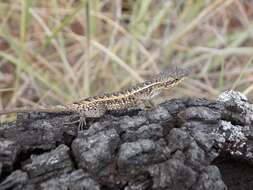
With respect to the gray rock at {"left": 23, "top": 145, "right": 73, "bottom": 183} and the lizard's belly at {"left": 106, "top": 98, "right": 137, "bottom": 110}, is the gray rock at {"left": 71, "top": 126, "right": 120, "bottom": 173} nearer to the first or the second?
the gray rock at {"left": 23, "top": 145, "right": 73, "bottom": 183}

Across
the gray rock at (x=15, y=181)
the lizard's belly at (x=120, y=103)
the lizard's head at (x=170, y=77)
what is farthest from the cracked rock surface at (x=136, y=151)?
the lizard's head at (x=170, y=77)

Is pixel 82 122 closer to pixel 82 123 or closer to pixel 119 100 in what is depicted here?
pixel 82 123

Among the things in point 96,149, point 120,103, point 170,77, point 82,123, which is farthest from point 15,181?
point 170,77

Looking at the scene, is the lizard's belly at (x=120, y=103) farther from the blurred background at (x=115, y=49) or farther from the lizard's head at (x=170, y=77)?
the blurred background at (x=115, y=49)

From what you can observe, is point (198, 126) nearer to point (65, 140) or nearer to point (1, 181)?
point (65, 140)

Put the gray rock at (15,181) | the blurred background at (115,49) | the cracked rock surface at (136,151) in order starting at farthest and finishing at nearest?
1. the blurred background at (115,49)
2. the cracked rock surface at (136,151)
3. the gray rock at (15,181)

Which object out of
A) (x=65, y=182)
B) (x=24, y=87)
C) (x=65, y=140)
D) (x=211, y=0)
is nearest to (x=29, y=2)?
(x=24, y=87)
